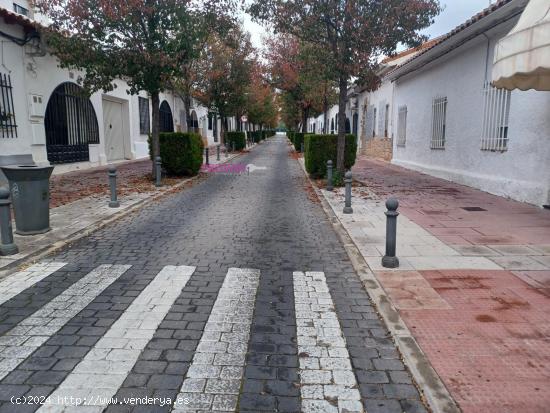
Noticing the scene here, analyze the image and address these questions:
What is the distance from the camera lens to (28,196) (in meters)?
7.16

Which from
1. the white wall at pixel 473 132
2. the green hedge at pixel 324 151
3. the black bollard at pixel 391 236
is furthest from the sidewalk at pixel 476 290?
the green hedge at pixel 324 151

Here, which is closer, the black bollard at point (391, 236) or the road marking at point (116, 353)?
the road marking at point (116, 353)

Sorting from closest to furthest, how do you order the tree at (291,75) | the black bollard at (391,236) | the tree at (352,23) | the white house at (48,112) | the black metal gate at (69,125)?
the black bollard at (391,236) < the tree at (352,23) < the white house at (48,112) < the black metal gate at (69,125) < the tree at (291,75)

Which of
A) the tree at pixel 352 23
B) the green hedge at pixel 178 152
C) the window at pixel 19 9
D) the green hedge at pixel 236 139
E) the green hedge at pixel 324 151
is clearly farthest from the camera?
the green hedge at pixel 236 139

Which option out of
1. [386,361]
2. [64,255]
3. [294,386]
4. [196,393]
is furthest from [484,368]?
[64,255]

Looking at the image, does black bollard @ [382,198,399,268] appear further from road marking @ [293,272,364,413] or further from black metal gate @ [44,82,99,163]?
black metal gate @ [44,82,99,163]

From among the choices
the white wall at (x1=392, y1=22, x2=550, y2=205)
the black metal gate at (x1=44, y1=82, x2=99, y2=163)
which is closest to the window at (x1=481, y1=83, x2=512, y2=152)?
the white wall at (x1=392, y1=22, x2=550, y2=205)

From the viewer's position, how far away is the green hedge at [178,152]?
15.4 metres

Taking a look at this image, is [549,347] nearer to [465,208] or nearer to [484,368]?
[484,368]

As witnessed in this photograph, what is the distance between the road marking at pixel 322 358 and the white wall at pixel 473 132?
7.47m

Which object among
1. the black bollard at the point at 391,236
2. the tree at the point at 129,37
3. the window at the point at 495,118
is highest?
the tree at the point at 129,37

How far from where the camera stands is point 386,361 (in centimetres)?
343

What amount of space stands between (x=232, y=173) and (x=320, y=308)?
14519mm

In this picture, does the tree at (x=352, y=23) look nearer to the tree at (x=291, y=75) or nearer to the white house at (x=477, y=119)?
the white house at (x=477, y=119)
